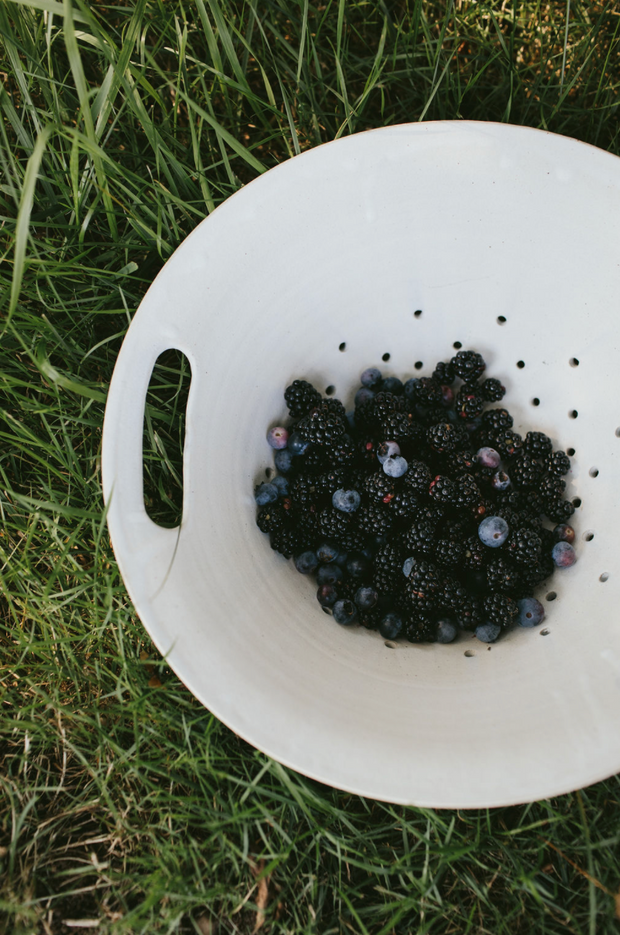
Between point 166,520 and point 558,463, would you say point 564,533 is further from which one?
point 166,520

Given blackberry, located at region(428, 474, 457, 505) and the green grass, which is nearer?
the green grass

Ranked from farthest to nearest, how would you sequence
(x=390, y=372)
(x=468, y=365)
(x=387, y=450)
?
(x=390, y=372), (x=468, y=365), (x=387, y=450)

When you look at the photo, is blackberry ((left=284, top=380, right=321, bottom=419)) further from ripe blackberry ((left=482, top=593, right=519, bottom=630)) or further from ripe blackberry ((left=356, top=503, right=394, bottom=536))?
ripe blackberry ((left=482, top=593, right=519, bottom=630))

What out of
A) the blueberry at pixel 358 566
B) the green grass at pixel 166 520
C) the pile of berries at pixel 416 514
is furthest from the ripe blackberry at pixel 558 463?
the green grass at pixel 166 520

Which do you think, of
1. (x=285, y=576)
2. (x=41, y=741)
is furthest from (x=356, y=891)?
(x=41, y=741)

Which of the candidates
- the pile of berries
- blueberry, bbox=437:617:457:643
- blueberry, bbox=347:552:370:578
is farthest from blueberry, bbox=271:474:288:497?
blueberry, bbox=437:617:457:643

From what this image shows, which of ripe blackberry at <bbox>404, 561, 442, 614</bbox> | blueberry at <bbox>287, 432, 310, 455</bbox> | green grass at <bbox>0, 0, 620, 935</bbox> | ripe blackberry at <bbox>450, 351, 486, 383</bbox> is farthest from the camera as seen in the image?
ripe blackberry at <bbox>450, 351, 486, 383</bbox>

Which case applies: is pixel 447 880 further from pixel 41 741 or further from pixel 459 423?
pixel 459 423

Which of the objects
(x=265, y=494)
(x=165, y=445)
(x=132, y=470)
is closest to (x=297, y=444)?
(x=265, y=494)

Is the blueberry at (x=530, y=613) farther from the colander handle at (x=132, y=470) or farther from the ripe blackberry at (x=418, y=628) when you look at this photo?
the colander handle at (x=132, y=470)
